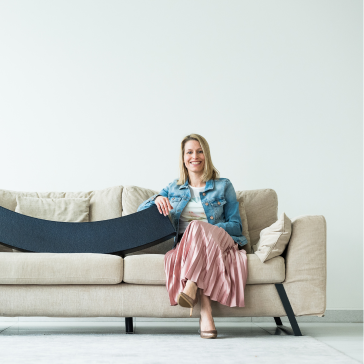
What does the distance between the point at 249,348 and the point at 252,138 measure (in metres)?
1.85

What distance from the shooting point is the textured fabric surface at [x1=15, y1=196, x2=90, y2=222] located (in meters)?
2.68

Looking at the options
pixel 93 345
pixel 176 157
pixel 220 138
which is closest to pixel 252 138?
pixel 220 138

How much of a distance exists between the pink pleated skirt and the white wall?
1.15 m

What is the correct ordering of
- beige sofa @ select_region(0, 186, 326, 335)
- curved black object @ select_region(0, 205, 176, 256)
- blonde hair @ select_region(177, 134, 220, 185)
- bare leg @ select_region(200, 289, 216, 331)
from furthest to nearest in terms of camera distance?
blonde hair @ select_region(177, 134, 220, 185), curved black object @ select_region(0, 205, 176, 256), beige sofa @ select_region(0, 186, 326, 335), bare leg @ select_region(200, 289, 216, 331)

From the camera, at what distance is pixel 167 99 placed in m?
3.29

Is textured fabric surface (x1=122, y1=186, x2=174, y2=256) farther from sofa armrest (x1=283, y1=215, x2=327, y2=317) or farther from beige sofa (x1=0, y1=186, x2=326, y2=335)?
sofa armrest (x1=283, y1=215, x2=327, y2=317)

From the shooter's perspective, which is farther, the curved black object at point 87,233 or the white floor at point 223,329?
the curved black object at point 87,233

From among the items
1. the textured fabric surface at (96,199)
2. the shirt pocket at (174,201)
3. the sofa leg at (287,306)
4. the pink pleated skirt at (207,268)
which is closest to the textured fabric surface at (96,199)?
the textured fabric surface at (96,199)

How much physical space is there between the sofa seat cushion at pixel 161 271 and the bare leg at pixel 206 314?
220mm

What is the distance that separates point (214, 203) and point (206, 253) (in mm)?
524

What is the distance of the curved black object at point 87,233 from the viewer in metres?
2.34

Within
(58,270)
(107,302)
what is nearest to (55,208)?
(58,270)

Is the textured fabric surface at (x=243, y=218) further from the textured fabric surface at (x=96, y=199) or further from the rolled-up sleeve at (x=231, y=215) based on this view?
the textured fabric surface at (x=96, y=199)

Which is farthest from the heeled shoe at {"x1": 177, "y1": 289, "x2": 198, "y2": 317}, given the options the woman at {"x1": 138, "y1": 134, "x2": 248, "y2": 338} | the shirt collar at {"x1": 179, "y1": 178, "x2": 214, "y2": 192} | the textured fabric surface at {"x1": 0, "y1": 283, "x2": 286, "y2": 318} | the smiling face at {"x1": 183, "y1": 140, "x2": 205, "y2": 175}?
the smiling face at {"x1": 183, "y1": 140, "x2": 205, "y2": 175}
